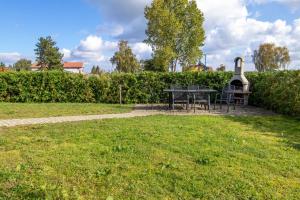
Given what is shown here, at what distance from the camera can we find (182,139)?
7438mm

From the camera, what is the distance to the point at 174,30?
32.4 meters

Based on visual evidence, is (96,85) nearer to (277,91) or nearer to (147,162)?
(277,91)


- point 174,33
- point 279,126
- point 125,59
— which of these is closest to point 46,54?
point 125,59

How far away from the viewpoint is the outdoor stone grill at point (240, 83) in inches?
666

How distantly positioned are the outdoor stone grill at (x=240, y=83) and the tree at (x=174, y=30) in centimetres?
1524

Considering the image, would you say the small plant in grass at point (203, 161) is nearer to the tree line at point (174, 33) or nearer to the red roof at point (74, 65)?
the tree line at point (174, 33)

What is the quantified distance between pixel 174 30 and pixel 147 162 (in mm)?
27743

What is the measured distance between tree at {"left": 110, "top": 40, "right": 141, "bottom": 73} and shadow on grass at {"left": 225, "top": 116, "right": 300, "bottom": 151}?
35.8 metres

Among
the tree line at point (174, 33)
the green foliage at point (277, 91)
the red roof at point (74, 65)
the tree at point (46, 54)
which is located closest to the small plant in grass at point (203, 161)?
the green foliage at point (277, 91)

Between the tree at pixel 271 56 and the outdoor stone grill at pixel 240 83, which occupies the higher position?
the tree at pixel 271 56

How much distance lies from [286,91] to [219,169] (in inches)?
349

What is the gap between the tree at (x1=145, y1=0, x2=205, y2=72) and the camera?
3206 centimetres

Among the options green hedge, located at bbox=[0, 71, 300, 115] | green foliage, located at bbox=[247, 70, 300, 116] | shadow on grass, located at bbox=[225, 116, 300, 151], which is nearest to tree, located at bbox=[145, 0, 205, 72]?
green hedge, located at bbox=[0, 71, 300, 115]

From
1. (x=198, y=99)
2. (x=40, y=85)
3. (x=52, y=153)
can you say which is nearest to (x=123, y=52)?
(x=40, y=85)
